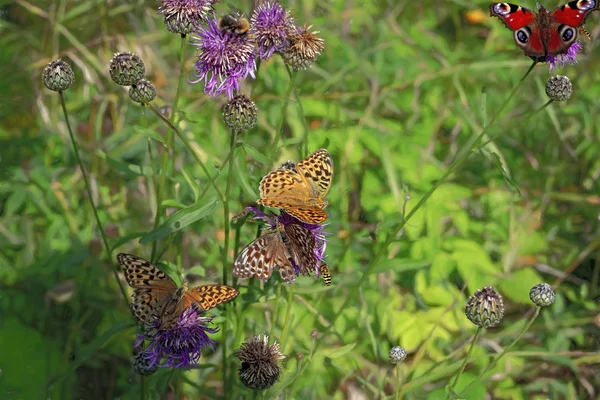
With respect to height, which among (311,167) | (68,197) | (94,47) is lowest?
(68,197)

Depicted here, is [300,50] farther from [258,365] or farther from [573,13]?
[258,365]

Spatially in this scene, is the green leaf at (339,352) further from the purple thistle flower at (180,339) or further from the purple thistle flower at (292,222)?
the purple thistle flower at (180,339)

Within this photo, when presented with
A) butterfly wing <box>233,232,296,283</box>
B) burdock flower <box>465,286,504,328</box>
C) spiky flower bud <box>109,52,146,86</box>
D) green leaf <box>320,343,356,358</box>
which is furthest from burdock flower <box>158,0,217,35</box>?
burdock flower <box>465,286,504,328</box>

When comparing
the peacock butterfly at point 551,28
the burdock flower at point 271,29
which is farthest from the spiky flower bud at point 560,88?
the burdock flower at point 271,29

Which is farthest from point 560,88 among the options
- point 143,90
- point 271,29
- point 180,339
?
point 180,339

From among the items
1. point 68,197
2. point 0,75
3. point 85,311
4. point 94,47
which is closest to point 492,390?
point 85,311

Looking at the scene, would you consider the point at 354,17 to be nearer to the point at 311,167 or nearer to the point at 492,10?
the point at 492,10
